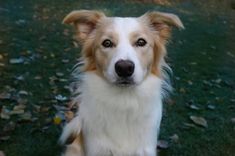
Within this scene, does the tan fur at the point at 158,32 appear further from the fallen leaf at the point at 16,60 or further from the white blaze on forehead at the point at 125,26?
the fallen leaf at the point at 16,60

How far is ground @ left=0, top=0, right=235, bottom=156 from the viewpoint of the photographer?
4.11 meters

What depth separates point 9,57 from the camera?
5910 mm

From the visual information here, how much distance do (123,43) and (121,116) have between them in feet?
1.99

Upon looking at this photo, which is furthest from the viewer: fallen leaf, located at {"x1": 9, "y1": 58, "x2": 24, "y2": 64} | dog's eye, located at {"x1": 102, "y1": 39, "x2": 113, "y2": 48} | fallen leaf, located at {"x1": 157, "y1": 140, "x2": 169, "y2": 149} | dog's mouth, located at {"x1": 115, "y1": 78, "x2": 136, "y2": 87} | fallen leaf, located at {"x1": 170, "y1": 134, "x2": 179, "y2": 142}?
fallen leaf, located at {"x1": 9, "y1": 58, "x2": 24, "y2": 64}

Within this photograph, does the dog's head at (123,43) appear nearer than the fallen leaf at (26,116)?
Yes

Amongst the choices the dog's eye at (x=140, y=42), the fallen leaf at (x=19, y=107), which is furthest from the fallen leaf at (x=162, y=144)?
the fallen leaf at (x=19, y=107)

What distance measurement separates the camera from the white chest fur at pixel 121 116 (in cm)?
338

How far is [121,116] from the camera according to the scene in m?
3.42

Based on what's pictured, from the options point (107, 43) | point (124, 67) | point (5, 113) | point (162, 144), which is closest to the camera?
point (124, 67)

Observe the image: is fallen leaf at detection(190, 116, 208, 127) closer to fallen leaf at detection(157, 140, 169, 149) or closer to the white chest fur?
fallen leaf at detection(157, 140, 169, 149)

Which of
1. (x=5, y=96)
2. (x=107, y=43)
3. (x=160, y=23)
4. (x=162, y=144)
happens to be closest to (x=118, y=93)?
(x=107, y=43)

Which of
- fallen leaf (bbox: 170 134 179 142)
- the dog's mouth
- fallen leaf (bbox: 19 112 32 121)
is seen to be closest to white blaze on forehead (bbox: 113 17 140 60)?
the dog's mouth

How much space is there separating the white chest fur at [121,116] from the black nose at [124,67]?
13.8 inches

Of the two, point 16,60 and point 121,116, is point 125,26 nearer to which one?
point 121,116
